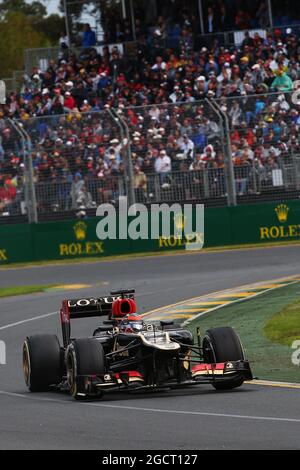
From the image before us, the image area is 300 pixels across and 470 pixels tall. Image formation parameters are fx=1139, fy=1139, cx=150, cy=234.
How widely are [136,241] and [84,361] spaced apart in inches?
783

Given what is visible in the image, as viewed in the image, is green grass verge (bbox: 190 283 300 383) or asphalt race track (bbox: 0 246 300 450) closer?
asphalt race track (bbox: 0 246 300 450)

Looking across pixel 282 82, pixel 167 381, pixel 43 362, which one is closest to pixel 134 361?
pixel 167 381

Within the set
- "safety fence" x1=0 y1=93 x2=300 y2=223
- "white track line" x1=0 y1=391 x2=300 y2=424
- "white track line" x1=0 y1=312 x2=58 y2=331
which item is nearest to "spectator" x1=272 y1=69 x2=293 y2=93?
"safety fence" x1=0 y1=93 x2=300 y2=223

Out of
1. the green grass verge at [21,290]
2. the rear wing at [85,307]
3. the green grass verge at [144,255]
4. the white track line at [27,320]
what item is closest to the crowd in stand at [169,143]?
the green grass verge at [144,255]

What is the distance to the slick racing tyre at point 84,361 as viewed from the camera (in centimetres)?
1153

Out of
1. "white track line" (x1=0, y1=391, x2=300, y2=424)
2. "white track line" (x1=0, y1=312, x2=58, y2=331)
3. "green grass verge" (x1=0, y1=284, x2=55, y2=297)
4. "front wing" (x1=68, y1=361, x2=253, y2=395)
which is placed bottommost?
"white track line" (x1=0, y1=312, x2=58, y2=331)

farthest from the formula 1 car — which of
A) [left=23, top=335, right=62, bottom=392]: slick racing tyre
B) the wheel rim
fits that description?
the wheel rim

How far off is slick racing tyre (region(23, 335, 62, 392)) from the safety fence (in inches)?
685

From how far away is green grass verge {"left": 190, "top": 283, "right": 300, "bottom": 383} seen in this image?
13461 millimetres

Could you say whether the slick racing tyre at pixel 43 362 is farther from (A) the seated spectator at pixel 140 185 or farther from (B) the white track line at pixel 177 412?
(A) the seated spectator at pixel 140 185

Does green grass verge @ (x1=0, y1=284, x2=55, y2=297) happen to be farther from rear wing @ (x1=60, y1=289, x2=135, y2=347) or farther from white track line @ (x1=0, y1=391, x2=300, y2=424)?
white track line @ (x1=0, y1=391, x2=300, y2=424)

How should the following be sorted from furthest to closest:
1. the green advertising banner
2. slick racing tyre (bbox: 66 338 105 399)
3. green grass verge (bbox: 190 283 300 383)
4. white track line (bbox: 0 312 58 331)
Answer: the green advertising banner
white track line (bbox: 0 312 58 331)
green grass verge (bbox: 190 283 300 383)
slick racing tyre (bbox: 66 338 105 399)

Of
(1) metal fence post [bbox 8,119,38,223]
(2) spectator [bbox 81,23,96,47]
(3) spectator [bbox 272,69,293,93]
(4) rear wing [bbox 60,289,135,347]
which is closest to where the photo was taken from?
(4) rear wing [bbox 60,289,135,347]

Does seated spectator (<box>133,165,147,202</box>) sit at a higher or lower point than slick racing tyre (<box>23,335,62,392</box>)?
higher
